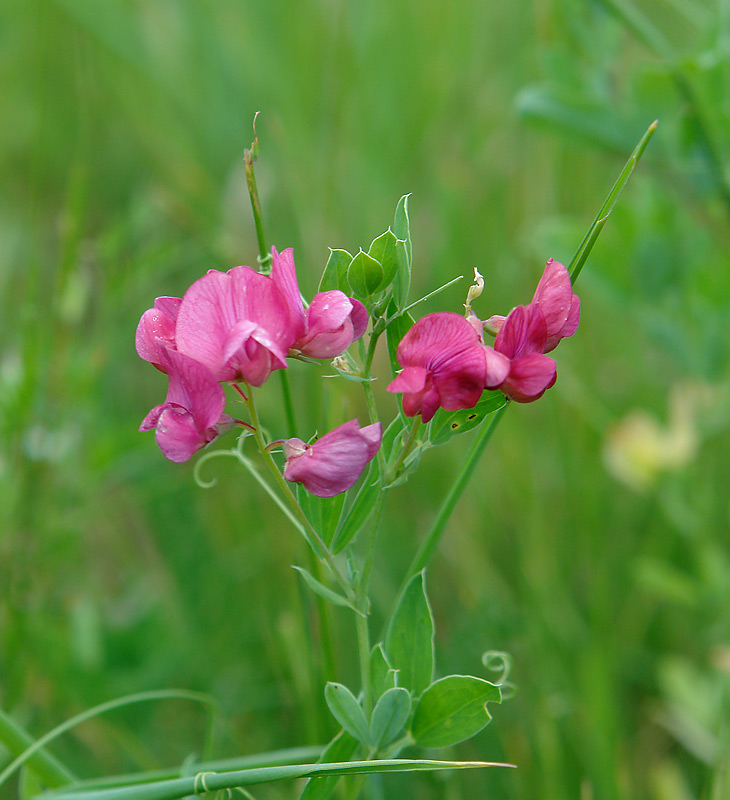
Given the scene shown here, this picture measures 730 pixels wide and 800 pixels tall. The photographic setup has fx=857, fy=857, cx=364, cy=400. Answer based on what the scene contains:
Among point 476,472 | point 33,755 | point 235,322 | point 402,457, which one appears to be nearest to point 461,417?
point 402,457

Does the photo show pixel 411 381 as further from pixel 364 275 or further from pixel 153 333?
pixel 153 333

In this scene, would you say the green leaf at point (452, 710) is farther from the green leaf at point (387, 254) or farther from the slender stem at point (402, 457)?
the green leaf at point (387, 254)

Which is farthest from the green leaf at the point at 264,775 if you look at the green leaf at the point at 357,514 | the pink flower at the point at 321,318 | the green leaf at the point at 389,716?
the pink flower at the point at 321,318

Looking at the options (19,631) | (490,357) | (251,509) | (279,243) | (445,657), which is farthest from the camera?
(279,243)

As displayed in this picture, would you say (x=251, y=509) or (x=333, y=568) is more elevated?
(x=333, y=568)

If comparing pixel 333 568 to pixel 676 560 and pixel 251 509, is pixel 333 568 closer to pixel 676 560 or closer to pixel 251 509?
pixel 251 509

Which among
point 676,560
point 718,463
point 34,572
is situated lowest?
point 676,560

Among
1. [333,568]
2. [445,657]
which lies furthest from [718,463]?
[333,568]
